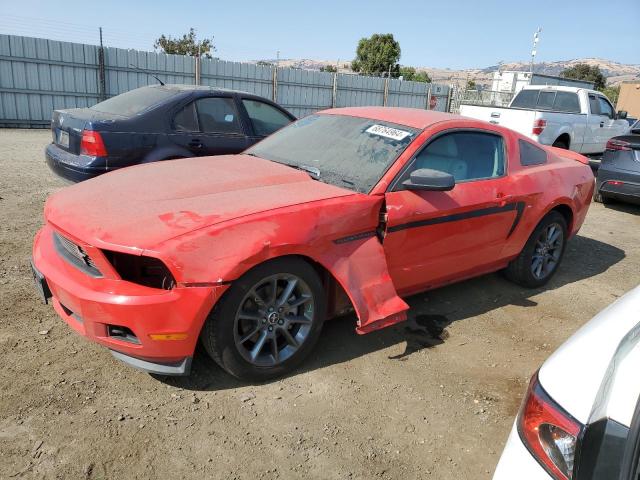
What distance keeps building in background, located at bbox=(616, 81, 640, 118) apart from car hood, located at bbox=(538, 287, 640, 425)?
31982mm

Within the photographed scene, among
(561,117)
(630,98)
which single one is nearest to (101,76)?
(561,117)

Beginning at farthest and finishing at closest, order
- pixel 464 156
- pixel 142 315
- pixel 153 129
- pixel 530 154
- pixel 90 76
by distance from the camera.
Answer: pixel 90 76
pixel 153 129
pixel 530 154
pixel 464 156
pixel 142 315

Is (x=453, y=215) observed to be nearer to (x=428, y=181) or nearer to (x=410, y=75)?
(x=428, y=181)

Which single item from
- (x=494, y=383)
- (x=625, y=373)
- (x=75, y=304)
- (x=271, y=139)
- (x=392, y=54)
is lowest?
(x=494, y=383)

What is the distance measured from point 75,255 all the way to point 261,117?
165 inches

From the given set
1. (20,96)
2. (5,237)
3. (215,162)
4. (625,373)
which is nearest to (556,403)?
(625,373)

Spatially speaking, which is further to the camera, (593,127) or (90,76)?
(90,76)

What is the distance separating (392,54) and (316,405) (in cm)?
4787

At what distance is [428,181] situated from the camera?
3355mm

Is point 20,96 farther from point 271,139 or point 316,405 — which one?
point 316,405

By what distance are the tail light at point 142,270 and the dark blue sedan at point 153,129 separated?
10.2 feet

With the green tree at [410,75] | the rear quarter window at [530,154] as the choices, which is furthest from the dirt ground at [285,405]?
the green tree at [410,75]

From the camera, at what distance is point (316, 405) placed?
113 inches

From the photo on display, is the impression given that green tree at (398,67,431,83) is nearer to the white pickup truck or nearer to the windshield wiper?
the white pickup truck
